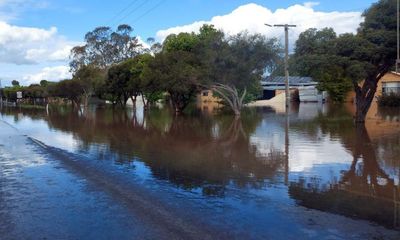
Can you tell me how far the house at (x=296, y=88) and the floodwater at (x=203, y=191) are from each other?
5971 cm

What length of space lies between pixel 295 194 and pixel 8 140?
16.0 m

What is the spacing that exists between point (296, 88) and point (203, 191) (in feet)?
239

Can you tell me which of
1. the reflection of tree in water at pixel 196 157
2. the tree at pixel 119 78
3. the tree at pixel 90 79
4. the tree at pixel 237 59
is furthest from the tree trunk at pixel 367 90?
the tree at pixel 90 79

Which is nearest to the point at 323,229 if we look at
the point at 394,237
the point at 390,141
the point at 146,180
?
the point at 394,237

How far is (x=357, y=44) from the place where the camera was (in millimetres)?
23359

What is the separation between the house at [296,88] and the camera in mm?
76500

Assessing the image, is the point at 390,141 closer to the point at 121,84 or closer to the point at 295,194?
the point at 295,194

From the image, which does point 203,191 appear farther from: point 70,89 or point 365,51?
point 70,89

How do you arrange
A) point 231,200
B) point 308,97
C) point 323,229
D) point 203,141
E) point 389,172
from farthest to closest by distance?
1. point 308,97
2. point 203,141
3. point 389,172
4. point 231,200
5. point 323,229

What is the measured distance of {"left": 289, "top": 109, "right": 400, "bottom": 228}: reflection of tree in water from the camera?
7.49m

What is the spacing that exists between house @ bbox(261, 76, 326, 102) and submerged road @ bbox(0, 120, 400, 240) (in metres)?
65.1

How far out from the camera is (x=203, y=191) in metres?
9.29

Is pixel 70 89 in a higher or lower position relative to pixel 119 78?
lower

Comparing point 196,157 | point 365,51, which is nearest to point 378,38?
point 365,51
